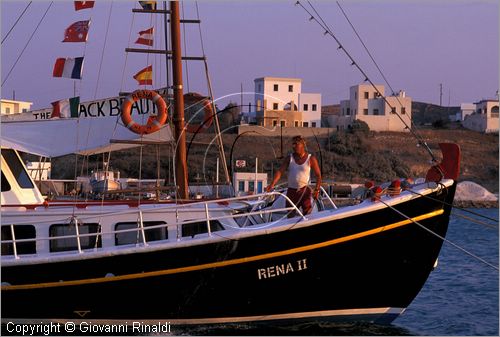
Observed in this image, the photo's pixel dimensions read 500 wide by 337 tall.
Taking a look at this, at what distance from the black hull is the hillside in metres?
50.9

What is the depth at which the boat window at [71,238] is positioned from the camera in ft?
52.2

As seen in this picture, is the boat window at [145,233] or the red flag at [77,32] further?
Result: the red flag at [77,32]

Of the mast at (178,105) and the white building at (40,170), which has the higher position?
the mast at (178,105)

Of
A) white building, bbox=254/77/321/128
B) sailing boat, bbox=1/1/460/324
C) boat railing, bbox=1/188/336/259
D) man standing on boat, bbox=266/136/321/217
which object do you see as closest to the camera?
boat railing, bbox=1/188/336/259

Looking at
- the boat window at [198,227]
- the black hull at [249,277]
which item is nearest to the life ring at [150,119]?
the boat window at [198,227]

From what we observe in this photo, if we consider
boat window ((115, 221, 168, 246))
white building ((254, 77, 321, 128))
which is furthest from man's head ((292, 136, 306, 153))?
white building ((254, 77, 321, 128))

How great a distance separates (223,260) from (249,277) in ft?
1.75

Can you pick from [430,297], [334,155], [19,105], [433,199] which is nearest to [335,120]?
[334,155]

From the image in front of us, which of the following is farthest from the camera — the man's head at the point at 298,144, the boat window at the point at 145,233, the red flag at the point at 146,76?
the red flag at the point at 146,76

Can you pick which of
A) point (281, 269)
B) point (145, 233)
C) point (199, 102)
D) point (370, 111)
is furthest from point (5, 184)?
point (370, 111)

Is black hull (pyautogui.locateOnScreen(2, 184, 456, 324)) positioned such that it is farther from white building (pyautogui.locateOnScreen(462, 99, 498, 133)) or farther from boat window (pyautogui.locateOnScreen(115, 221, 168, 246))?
white building (pyautogui.locateOnScreen(462, 99, 498, 133))

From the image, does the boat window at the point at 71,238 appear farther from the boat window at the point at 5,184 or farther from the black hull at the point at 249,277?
the boat window at the point at 5,184

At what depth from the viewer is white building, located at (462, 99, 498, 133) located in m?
101

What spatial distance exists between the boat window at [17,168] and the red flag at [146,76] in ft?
14.5
